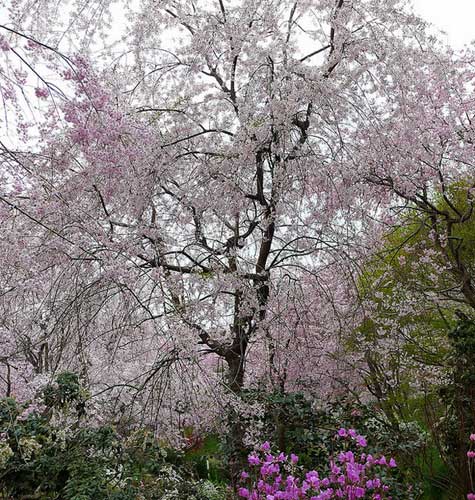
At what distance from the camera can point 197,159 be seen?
4648 mm

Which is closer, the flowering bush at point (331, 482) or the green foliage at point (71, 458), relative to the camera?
the green foliage at point (71, 458)

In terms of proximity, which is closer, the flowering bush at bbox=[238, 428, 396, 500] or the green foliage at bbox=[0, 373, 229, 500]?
the green foliage at bbox=[0, 373, 229, 500]

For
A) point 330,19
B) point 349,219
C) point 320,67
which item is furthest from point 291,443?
point 330,19

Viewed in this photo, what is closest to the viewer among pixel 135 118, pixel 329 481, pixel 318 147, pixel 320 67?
pixel 329 481

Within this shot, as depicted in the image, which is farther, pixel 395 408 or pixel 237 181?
pixel 395 408

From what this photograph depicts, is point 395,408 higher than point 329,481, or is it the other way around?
point 395,408

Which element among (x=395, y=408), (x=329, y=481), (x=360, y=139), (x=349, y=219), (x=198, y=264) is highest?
(x=360, y=139)

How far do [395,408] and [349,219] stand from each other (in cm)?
297

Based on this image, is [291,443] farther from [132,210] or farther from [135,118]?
[135,118]

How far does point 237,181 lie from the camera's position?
14.4ft

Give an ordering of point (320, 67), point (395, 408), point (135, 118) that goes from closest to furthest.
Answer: point (135, 118) < point (320, 67) < point (395, 408)

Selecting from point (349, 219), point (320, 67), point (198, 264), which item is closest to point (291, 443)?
point (198, 264)

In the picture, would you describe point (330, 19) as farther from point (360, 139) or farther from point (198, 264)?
point (198, 264)

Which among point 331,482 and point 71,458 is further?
point 331,482
